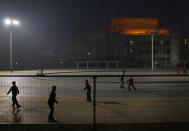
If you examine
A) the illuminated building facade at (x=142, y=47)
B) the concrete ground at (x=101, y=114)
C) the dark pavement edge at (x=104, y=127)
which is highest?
the illuminated building facade at (x=142, y=47)

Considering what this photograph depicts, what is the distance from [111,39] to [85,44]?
12844 millimetres

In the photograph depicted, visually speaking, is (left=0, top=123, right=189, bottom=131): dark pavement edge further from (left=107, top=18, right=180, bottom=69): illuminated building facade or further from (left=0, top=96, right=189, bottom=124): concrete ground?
(left=107, top=18, right=180, bottom=69): illuminated building facade

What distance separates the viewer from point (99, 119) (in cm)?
676

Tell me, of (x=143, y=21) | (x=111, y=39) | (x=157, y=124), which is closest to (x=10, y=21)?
(x=157, y=124)

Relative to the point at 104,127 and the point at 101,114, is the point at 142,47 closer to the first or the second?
the point at 101,114

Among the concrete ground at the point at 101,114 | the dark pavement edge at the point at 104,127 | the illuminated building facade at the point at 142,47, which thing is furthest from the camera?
the illuminated building facade at the point at 142,47

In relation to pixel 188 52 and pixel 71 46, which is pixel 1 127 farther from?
pixel 188 52

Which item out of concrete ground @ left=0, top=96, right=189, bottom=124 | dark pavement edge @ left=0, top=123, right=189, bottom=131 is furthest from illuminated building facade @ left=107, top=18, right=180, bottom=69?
dark pavement edge @ left=0, top=123, right=189, bottom=131

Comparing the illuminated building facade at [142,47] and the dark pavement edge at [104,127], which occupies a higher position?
the illuminated building facade at [142,47]

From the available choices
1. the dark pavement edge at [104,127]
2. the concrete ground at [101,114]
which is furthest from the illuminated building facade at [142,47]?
the dark pavement edge at [104,127]

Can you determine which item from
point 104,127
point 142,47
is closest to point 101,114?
point 104,127

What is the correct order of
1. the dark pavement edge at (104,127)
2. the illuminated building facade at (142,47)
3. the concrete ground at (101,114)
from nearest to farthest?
1. the dark pavement edge at (104,127)
2. the concrete ground at (101,114)
3. the illuminated building facade at (142,47)

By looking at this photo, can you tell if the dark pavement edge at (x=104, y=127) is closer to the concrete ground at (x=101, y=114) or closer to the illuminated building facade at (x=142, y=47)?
the concrete ground at (x=101, y=114)

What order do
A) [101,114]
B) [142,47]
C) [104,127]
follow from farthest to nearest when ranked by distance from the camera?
[142,47]
[101,114]
[104,127]
